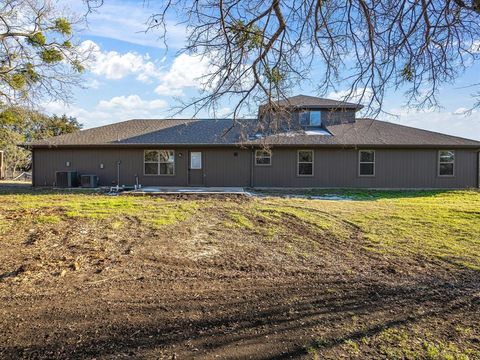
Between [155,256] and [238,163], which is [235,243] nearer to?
[155,256]

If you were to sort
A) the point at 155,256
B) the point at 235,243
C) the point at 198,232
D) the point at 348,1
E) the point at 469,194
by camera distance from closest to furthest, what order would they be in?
the point at 348,1
the point at 155,256
the point at 235,243
the point at 198,232
the point at 469,194

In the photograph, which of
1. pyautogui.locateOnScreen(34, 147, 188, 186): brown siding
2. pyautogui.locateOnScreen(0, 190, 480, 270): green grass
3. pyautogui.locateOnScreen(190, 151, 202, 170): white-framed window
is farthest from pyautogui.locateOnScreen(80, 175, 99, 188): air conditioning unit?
pyautogui.locateOnScreen(0, 190, 480, 270): green grass

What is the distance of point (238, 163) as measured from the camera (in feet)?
56.5

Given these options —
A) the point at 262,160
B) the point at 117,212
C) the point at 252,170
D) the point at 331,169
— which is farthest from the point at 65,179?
the point at 331,169

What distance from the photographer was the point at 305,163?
17.2 meters

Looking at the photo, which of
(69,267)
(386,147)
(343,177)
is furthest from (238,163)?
(69,267)

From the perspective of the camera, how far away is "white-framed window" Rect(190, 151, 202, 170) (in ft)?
57.2

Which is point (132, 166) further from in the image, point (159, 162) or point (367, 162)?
point (367, 162)

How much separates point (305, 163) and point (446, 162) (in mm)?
6792

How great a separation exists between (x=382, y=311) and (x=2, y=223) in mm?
7408

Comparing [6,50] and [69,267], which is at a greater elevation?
[6,50]

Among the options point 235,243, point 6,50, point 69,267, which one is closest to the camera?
point 69,267

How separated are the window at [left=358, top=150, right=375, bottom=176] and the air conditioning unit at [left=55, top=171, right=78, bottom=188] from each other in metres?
13.7

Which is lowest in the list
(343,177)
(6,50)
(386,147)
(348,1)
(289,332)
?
(289,332)
